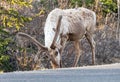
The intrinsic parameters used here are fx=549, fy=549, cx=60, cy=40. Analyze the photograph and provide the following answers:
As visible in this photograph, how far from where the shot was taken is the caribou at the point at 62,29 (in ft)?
53.1

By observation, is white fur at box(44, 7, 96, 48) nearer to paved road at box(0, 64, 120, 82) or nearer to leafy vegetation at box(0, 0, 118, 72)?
leafy vegetation at box(0, 0, 118, 72)

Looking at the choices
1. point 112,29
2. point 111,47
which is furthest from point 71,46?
point 112,29

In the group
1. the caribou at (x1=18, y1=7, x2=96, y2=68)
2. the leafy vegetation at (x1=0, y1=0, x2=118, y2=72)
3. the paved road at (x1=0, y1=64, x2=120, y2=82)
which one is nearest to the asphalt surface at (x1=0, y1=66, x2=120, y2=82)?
the paved road at (x1=0, y1=64, x2=120, y2=82)

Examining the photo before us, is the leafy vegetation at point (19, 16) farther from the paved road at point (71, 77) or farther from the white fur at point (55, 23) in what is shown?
the paved road at point (71, 77)

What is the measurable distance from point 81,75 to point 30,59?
1157cm

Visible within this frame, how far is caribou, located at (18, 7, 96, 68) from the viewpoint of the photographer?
1617 cm

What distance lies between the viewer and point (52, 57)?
16.2m

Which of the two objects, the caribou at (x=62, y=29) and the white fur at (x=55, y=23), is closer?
the caribou at (x=62, y=29)

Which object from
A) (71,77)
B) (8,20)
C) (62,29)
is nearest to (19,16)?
(8,20)

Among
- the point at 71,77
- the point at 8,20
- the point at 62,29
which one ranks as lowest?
the point at 62,29

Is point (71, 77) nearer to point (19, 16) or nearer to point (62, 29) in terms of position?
point (62, 29)

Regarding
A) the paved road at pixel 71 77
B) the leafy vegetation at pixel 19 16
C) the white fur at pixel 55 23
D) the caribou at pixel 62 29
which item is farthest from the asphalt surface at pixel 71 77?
the leafy vegetation at pixel 19 16

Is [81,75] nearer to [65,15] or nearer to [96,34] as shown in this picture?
[65,15]

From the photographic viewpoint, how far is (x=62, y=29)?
17.1 m
